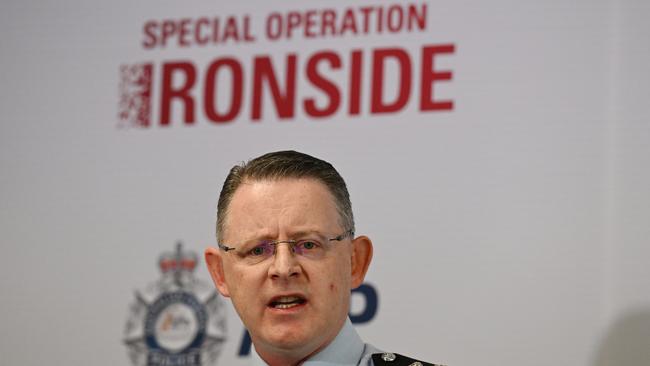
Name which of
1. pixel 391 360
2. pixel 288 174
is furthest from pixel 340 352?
pixel 288 174

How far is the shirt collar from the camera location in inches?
89.8

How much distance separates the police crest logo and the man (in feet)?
3.16

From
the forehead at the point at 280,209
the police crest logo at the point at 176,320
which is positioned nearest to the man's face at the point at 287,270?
the forehead at the point at 280,209

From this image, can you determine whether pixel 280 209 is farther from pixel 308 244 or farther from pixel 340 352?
pixel 340 352

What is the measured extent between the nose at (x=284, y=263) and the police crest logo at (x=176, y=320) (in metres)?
1.12

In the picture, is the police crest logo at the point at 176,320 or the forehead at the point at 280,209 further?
the police crest logo at the point at 176,320

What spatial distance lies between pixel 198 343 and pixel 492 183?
1.05 metres

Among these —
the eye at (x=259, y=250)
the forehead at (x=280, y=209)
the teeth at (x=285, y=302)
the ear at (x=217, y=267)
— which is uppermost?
A: the forehead at (x=280, y=209)

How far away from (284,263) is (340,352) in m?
0.26

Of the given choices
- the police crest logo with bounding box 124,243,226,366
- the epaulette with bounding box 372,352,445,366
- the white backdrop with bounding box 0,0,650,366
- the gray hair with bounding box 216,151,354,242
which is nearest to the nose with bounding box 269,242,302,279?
the gray hair with bounding box 216,151,354,242

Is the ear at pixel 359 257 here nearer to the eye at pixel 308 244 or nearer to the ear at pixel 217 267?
the eye at pixel 308 244

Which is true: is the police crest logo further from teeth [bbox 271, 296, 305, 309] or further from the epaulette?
teeth [bbox 271, 296, 305, 309]

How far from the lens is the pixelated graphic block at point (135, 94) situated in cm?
351

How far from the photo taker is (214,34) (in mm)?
3443
